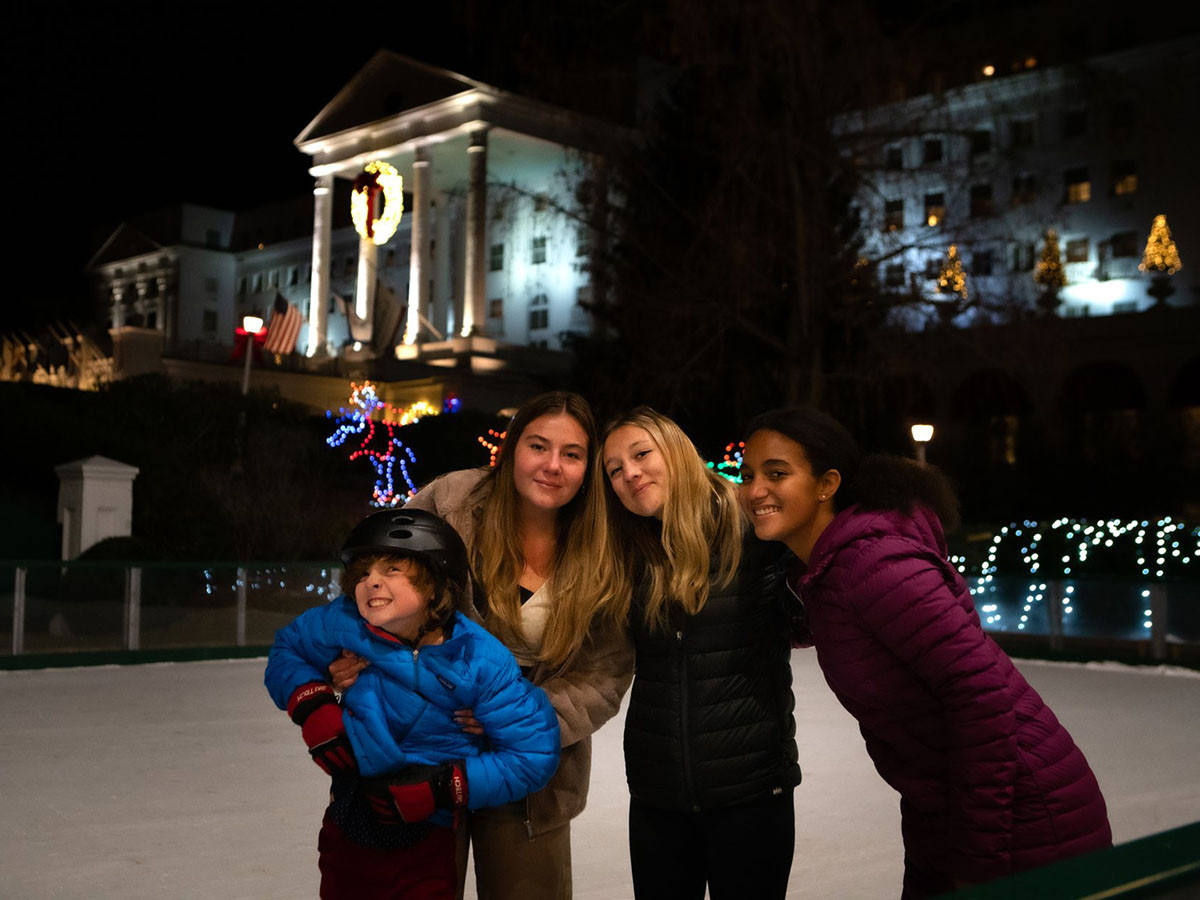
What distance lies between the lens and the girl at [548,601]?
3203 mm

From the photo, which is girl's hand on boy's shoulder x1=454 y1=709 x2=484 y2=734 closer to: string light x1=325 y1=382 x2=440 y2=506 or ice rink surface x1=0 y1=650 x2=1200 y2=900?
ice rink surface x1=0 y1=650 x2=1200 y2=900

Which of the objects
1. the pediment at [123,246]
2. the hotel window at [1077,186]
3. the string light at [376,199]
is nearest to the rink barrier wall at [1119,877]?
the string light at [376,199]

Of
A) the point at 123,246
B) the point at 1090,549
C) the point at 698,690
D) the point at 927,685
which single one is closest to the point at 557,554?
the point at 698,690

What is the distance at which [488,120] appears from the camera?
157 ft

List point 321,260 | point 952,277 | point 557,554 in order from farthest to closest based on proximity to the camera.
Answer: point 321,260 → point 952,277 → point 557,554

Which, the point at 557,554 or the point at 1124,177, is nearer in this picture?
the point at 557,554

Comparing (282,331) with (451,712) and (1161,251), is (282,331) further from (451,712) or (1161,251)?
(451,712)

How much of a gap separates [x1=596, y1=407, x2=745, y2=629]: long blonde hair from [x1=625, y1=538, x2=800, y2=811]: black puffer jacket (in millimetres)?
58

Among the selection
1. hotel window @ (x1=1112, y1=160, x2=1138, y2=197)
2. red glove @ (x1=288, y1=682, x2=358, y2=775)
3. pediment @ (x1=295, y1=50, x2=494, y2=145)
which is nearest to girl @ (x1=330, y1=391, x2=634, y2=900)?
red glove @ (x1=288, y1=682, x2=358, y2=775)

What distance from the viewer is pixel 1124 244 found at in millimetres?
48062

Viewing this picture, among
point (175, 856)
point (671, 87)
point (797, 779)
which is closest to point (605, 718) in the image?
point (797, 779)

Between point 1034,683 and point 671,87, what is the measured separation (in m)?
21.2

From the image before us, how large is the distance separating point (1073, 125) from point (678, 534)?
2058 inches

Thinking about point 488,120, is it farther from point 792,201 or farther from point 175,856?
point 175,856
